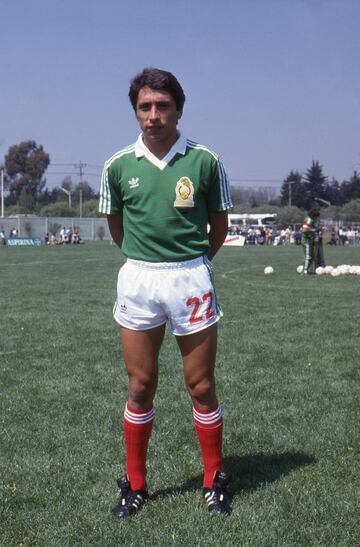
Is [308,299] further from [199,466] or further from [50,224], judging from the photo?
[50,224]

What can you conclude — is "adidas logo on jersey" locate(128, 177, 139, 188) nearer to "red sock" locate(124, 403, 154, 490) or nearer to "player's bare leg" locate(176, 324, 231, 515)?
"player's bare leg" locate(176, 324, 231, 515)

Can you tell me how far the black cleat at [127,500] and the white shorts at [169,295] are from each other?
0.99 metres

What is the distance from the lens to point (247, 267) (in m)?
26.0

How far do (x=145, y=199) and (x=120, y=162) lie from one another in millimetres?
269

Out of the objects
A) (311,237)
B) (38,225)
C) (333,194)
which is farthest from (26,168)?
(311,237)

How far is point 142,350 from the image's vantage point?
409 cm

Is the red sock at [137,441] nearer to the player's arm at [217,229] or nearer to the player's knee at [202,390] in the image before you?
the player's knee at [202,390]

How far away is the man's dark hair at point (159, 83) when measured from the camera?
3908 millimetres

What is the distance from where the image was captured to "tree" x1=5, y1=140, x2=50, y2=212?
105m

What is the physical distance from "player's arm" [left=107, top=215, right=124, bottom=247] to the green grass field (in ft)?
5.29

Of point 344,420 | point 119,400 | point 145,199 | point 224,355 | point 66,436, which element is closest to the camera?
point 145,199

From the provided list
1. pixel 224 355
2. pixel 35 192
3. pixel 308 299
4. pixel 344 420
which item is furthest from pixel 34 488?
pixel 35 192

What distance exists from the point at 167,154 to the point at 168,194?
0.24 metres

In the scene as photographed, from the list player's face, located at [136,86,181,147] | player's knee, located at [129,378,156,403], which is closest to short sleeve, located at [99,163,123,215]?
player's face, located at [136,86,181,147]
